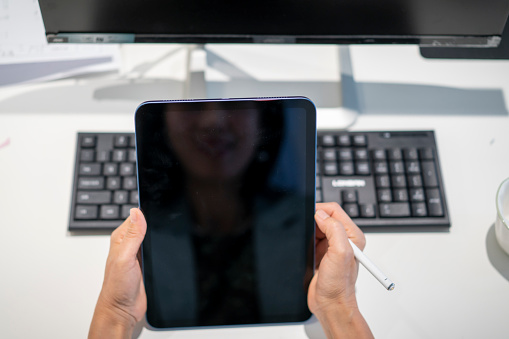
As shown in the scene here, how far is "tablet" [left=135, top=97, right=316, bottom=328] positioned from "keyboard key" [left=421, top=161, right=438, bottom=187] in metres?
0.14

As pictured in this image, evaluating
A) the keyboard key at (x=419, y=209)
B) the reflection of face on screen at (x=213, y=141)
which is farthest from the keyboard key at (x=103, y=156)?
the keyboard key at (x=419, y=209)

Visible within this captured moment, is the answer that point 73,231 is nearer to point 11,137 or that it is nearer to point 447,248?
point 11,137

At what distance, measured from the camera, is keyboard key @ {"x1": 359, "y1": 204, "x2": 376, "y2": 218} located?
1.53ft

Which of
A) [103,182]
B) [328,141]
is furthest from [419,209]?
[103,182]

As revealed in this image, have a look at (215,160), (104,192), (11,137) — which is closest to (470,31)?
(215,160)

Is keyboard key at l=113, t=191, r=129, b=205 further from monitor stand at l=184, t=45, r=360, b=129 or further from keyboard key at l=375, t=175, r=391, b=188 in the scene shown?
keyboard key at l=375, t=175, r=391, b=188

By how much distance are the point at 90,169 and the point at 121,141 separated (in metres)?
0.04

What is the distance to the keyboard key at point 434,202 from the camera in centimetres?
47

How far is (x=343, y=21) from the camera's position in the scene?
464 mm

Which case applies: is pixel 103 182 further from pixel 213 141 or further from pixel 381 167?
pixel 381 167

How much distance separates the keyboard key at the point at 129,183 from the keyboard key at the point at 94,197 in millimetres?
18

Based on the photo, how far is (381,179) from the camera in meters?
0.48

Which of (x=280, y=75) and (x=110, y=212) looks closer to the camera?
(x=110, y=212)

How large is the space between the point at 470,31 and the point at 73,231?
1.51 ft
